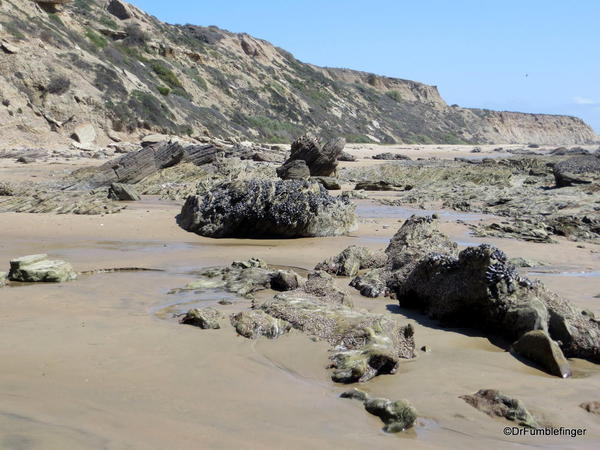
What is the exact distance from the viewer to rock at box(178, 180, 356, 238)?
10.8 metres

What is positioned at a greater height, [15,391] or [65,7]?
[65,7]

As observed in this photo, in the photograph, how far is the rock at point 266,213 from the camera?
10.8 m

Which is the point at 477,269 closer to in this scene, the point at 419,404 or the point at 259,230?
the point at 419,404

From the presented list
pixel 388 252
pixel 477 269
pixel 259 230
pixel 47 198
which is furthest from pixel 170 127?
pixel 477 269

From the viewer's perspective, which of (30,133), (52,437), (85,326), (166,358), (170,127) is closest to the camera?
(52,437)

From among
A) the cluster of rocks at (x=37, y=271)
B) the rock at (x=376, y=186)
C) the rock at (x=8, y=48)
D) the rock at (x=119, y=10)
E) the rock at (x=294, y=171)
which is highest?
the rock at (x=119, y=10)

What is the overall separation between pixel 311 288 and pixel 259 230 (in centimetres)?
508

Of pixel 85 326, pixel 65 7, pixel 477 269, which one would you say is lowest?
pixel 85 326

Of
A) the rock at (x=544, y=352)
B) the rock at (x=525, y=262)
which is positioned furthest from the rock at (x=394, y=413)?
the rock at (x=525, y=262)

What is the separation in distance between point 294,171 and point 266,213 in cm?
900

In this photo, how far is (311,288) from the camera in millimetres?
5848

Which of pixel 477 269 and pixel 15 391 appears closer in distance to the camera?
pixel 15 391

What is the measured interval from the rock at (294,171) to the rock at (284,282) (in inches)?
514

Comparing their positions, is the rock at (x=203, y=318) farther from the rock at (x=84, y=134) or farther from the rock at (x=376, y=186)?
the rock at (x=84, y=134)
